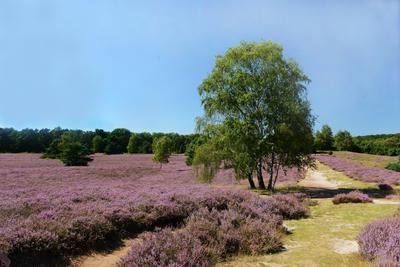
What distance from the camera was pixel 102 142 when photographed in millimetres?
107688

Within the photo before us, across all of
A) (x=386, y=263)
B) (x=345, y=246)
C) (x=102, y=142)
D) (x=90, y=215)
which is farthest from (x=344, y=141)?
(x=386, y=263)

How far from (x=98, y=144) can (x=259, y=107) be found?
88149 millimetres

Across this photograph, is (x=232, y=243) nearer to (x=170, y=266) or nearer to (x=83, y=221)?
(x=170, y=266)

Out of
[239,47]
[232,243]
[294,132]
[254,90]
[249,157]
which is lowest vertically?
[232,243]

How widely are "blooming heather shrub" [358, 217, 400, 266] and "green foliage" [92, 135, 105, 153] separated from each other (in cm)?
10328

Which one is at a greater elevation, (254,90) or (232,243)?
(254,90)

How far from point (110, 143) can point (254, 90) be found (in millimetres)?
86043

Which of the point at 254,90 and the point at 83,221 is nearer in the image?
the point at 83,221

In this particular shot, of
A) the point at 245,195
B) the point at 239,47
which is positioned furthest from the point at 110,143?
the point at 245,195

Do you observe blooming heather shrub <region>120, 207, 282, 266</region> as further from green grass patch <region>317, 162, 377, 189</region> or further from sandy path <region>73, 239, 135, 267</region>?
green grass patch <region>317, 162, 377, 189</region>

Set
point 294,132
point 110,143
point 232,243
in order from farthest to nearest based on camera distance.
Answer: point 110,143, point 294,132, point 232,243

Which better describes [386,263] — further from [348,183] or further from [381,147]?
[381,147]

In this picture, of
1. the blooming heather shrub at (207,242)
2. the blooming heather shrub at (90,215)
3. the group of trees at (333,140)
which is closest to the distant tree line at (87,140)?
the group of trees at (333,140)

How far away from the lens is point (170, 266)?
251 inches
